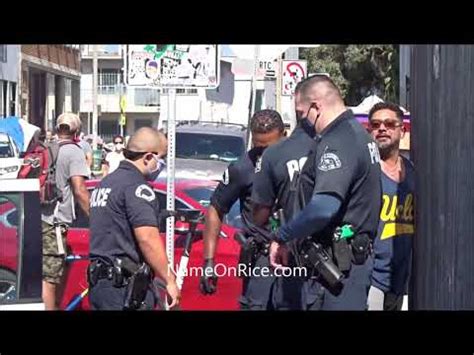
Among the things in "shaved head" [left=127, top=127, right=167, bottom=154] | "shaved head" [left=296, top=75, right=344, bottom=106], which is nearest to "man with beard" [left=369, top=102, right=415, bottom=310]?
"shaved head" [left=296, top=75, right=344, bottom=106]

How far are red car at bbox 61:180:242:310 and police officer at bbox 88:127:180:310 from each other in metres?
0.46

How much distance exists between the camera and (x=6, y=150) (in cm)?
742

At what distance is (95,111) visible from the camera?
25.3 feet

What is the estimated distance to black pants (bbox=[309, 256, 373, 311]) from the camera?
621cm

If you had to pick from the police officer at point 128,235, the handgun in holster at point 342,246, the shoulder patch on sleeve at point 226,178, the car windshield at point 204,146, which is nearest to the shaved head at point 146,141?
the police officer at point 128,235

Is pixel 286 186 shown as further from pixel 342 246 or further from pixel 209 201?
pixel 209 201

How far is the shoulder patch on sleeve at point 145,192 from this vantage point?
6602mm

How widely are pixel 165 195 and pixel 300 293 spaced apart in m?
1.61

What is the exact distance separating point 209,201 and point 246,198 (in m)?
0.54

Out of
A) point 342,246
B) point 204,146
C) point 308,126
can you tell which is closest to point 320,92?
point 308,126

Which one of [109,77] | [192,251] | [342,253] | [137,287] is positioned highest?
[109,77]

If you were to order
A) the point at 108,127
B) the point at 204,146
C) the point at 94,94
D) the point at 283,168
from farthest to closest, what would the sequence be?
1. the point at 204,146
2. the point at 94,94
3. the point at 108,127
4. the point at 283,168

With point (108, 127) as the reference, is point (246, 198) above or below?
below
